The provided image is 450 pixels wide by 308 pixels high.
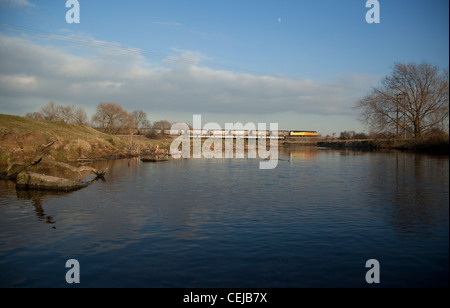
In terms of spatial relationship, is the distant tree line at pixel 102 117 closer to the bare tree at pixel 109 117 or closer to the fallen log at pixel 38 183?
the bare tree at pixel 109 117

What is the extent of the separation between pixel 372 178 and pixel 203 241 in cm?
2006

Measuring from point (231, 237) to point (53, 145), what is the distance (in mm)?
39218

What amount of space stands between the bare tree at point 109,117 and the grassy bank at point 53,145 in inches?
964

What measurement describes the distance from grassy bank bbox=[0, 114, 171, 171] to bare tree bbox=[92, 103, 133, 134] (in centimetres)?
2448

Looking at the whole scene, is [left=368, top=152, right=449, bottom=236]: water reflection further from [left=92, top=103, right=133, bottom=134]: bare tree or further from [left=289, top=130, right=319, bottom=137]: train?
[left=289, top=130, right=319, bottom=137]: train

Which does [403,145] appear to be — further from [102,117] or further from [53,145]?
[102,117]

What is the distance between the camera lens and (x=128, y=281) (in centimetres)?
895

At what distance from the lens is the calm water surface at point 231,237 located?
921cm

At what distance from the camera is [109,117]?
89000 mm

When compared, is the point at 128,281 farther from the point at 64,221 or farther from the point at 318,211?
the point at 318,211

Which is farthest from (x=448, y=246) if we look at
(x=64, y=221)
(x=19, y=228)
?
(x=19, y=228)

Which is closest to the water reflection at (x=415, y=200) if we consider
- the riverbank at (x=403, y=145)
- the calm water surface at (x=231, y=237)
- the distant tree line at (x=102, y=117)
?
the calm water surface at (x=231, y=237)

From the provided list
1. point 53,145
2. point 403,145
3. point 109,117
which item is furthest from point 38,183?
point 109,117

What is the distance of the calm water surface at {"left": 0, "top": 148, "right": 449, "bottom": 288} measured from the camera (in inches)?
363
